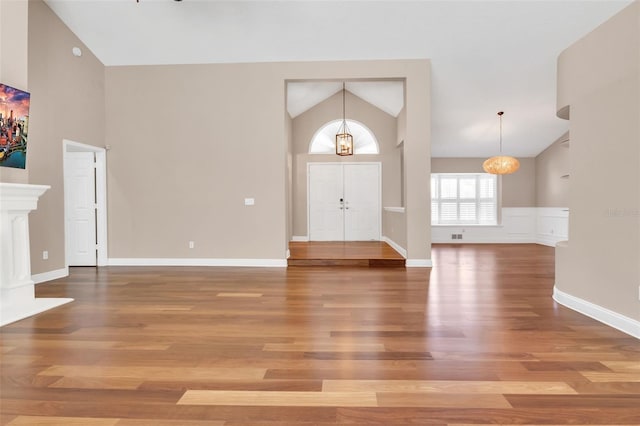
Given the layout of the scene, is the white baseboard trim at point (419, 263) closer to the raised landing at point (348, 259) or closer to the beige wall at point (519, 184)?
the raised landing at point (348, 259)

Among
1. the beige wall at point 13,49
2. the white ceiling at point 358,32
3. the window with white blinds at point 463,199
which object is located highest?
the white ceiling at point 358,32

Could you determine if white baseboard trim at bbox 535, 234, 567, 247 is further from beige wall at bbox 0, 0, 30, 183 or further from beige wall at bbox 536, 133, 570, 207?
beige wall at bbox 0, 0, 30, 183

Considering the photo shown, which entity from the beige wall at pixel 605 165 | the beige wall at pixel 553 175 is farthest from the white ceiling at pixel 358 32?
the beige wall at pixel 553 175

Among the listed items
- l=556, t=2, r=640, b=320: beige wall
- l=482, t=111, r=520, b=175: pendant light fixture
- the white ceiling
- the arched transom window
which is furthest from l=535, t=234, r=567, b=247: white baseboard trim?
l=556, t=2, r=640, b=320: beige wall

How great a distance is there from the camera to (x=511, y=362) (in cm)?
230

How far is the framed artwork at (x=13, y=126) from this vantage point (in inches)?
135

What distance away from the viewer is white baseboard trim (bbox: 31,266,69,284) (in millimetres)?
4917

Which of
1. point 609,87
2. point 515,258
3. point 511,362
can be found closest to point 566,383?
point 511,362

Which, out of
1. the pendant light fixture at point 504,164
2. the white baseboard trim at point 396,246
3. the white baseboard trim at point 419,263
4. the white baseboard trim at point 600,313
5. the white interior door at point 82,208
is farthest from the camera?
the pendant light fixture at point 504,164

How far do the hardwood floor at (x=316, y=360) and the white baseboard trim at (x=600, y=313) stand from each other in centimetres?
8

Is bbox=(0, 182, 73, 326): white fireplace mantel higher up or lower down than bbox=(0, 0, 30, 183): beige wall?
lower down

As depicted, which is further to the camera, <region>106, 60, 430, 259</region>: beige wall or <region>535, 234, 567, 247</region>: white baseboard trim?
<region>535, 234, 567, 247</region>: white baseboard trim

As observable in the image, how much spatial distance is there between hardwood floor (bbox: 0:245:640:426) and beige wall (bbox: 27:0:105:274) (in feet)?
4.46

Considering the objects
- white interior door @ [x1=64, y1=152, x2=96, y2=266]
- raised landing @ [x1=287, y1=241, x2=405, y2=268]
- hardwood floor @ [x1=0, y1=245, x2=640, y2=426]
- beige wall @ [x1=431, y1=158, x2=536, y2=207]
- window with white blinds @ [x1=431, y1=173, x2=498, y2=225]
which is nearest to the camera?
hardwood floor @ [x1=0, y1=245, x2=640, y2=426]
